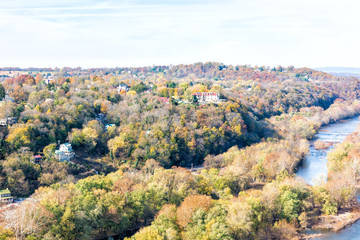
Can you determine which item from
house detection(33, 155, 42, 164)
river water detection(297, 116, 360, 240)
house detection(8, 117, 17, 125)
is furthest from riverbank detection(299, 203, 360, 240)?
house detection(8, 117, 17, 125)

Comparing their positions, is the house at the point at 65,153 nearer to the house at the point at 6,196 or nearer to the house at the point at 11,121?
the house at the point at 11,121

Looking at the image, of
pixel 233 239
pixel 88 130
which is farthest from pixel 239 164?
pixel 88 130

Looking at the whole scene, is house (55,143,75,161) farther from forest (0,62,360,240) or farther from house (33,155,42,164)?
house (33,155,42,164)

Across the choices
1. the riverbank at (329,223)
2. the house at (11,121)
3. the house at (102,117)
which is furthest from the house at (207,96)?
the riverbank at (329,223)

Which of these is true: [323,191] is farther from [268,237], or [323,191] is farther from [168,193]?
[168,193]

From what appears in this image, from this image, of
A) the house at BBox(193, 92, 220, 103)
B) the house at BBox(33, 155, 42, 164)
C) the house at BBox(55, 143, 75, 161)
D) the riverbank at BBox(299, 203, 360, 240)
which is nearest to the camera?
the riverbank at BBox(299, 203, 360, 240)

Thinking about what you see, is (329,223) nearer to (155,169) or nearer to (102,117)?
(155,169)
